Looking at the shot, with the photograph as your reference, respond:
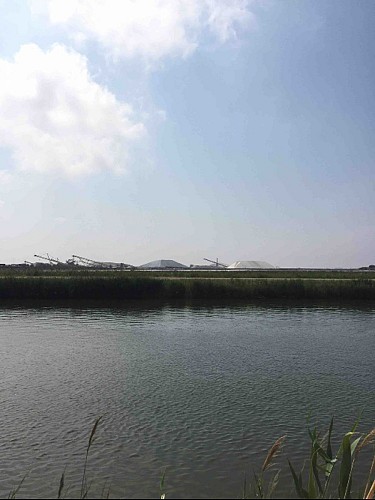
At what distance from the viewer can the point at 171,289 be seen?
43750mm

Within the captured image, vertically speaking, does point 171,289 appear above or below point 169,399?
above

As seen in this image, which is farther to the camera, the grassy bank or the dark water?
the grassy bank

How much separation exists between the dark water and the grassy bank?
16.1 metres

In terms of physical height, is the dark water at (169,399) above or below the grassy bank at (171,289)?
below

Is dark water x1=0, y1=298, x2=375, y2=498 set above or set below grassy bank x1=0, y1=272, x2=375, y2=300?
below

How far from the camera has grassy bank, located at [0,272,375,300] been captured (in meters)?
42.4

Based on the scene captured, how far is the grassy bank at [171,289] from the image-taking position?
42.4 m

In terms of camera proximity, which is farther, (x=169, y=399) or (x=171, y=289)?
(x=171, y=289)

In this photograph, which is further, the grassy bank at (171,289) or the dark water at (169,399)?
the grassy bank at (171,289)

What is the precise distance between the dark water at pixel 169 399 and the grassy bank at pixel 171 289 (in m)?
16.1

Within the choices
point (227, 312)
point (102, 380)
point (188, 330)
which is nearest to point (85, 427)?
point (102, 380)

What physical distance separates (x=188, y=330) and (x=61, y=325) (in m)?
7.17

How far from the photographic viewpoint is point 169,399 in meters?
12.9

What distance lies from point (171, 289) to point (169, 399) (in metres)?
30.8
